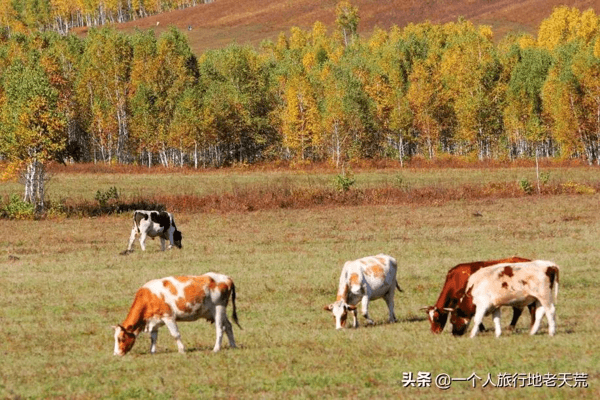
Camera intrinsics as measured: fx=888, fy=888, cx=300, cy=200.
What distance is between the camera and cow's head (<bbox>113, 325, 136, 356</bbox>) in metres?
16.6

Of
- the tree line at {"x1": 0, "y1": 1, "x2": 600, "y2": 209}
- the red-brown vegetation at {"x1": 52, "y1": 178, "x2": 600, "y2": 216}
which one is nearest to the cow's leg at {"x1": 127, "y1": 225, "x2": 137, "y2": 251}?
the red-brown vegetation at {"x1": 52, "y1": 178, "x2": 600, "y2": 216}

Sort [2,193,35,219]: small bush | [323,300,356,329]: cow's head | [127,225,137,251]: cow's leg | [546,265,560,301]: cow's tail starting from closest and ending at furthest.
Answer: [546,265,560,301]: cow's tail, [323,300,356,329]: cow's head, [127,225,137,251]: cow's leg, [2,193,35,219]: small bush

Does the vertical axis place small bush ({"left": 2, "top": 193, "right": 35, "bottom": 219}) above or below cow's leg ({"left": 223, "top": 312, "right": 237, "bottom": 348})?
above

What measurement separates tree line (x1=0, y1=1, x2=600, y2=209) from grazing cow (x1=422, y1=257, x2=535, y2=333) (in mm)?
79061

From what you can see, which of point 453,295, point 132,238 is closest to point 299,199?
point 132,238

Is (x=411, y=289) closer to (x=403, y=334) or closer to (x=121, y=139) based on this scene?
(x=403, y=334)

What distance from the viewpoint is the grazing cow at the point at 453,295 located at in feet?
59.1

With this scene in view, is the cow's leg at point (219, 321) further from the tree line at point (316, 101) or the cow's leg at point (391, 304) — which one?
the tree line at point (316, 101)

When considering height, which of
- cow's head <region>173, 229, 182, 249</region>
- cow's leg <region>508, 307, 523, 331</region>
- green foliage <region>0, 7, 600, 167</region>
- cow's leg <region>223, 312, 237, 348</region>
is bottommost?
cow's leg <region>508, 307, 523, 331</region>

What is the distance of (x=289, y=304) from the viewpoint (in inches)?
892

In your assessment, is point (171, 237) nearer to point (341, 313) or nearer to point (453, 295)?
point (341, 313)

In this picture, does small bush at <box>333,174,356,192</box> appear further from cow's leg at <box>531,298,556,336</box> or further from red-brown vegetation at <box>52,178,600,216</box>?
cow's leg at <box>531,298,556,336</box>

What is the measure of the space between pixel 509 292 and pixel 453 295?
65.4 inches

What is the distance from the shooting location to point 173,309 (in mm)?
16547
